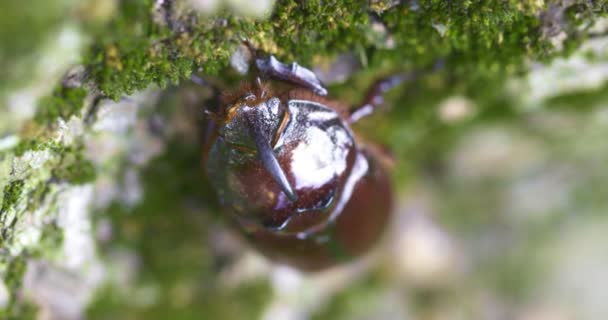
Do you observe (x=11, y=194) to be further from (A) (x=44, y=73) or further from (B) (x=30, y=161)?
(A) (x=44, y=73)

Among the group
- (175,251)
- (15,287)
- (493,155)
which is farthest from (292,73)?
(493,155)

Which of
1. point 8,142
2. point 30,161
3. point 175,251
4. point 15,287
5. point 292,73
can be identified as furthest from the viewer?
point 175,251

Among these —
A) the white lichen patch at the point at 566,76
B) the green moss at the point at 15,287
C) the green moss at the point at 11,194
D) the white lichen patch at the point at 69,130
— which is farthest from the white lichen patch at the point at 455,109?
the green moss at the point at 15,287

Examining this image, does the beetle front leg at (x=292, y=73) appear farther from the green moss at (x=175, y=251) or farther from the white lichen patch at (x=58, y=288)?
the white lichen patch at (x=58, y=288)

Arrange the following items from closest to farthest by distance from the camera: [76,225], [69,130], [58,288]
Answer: [69,130] < [76,225] < [58,288]

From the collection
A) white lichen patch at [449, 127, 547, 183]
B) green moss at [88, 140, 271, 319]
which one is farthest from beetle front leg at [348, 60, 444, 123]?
white lichen patch at [449, 127, 547, 183]

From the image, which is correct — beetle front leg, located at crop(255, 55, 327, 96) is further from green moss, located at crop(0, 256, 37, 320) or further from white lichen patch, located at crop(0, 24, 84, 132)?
green moss, located at crop(0, 256, 37, 320)
